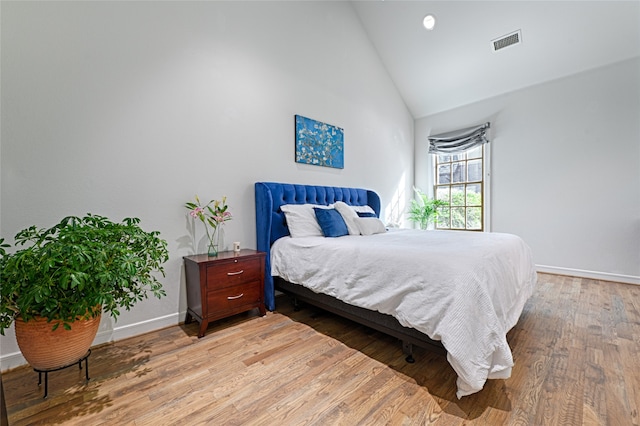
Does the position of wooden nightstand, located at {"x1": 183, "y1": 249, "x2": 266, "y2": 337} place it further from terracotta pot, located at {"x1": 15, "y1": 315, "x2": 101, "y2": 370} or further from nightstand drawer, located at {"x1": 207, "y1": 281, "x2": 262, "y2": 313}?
terracotta pot, located at {"x1": 15, "y1": 315, "x2": 101, "y2": 370}

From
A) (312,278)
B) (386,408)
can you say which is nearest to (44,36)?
(312,278)

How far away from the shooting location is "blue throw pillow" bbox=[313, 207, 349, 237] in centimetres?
276

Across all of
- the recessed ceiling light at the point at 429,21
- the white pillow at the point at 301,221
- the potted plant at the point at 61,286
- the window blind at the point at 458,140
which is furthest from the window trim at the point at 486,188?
the potted plant at the point at 61,286

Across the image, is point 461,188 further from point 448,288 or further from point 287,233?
point 448,288

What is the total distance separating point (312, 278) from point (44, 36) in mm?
2539

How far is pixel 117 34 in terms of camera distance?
2.09 meters

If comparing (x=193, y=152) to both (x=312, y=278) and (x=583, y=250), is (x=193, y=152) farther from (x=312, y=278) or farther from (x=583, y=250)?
(x=583, y=250)

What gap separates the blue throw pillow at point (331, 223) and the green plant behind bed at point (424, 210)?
2.69m

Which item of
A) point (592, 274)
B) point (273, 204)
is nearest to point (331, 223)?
point (273, 204)

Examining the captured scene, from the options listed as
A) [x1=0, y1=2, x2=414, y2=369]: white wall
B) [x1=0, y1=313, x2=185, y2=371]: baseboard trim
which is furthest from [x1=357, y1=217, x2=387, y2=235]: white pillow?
[x1=0, y1=313, x2=185, y2=371]: baseboard trim

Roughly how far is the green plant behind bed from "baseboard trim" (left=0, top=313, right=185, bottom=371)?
13.7 ft

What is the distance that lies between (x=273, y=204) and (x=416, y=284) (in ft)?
5.89

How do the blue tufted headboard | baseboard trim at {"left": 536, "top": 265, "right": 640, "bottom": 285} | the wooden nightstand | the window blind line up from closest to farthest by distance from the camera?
1. the wooden nightstand
2. the blue tufted headboard
3. baseboard trim at {"left": 536, "top": 265, "right": 640, "bottom": 285}
4. the window blind

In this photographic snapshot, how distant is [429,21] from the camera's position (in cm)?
383
